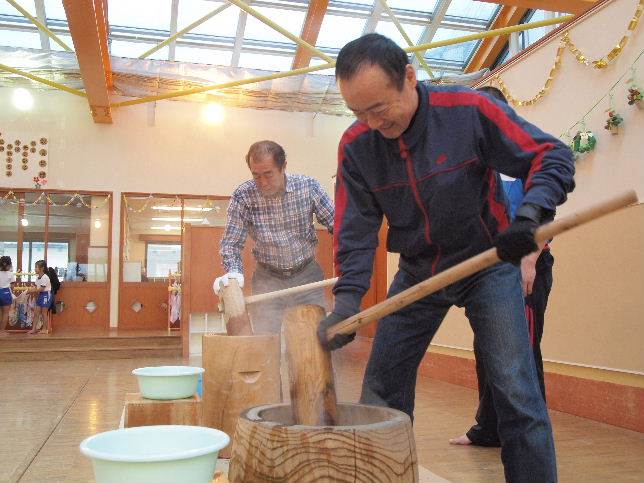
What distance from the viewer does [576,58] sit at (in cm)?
423

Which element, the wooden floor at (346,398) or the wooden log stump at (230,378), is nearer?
the wooden log stump at (230,378)

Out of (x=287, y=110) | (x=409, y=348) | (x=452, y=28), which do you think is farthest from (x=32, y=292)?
(x=409, y=348)

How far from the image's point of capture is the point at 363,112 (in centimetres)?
145

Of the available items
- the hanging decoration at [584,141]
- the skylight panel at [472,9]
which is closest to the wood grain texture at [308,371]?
the hanging decoration at [584,141]

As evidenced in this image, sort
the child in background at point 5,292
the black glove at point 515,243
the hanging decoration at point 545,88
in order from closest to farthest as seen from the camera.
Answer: the black glove at point 515,243
the hanging decoration at point 545,88
the child in background at point 5,292

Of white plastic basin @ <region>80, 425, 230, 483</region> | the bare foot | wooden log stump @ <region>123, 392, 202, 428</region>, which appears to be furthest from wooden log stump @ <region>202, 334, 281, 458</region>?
the bare foot

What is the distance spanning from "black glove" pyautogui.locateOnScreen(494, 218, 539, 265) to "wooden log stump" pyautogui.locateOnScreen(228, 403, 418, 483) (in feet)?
1.20

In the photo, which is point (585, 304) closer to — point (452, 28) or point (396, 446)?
point (396, 446)

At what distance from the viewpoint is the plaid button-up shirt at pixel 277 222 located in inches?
113

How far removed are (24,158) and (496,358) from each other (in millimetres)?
10556

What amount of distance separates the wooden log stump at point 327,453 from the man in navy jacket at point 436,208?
32 cm

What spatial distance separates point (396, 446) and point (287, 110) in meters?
10.3

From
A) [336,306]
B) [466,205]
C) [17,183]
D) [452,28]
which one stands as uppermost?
[452,28]

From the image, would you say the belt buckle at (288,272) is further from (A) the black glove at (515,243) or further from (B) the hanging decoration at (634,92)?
(B) the hanging decoration at (634,92)
